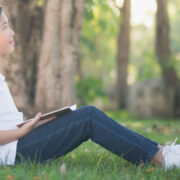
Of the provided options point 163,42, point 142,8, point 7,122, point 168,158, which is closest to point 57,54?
point 7,122

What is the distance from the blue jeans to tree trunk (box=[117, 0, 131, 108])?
1013 cm

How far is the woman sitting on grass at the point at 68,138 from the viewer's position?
9.12ft

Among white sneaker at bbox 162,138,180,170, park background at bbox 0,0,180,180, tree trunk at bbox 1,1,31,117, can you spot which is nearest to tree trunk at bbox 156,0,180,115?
park background at bbox 0,0,180,180

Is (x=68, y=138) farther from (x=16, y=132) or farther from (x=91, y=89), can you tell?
(x=91, y=89)

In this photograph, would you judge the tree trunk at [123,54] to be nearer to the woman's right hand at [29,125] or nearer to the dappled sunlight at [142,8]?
the dappled sunlight at [142,8]

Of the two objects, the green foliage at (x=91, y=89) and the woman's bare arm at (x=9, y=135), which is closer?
the woman's bare arm at (x=9, y=135)

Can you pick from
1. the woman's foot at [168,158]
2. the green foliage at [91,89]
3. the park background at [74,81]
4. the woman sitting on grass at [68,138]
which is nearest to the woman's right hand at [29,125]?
the woman sitting on grass at [68,138]

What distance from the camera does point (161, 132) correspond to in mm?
6719

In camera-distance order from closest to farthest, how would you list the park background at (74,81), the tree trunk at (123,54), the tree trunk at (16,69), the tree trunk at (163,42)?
the park background at (74,81) → the tree trunk at (16,69) → the tree trunk at (163,42) → the tree trunk at (123,54)

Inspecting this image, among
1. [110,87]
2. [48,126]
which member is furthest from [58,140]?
[110,87]

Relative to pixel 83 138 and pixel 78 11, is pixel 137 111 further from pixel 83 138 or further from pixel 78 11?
pixel 83 138

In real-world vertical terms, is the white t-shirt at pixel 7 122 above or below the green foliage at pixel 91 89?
above

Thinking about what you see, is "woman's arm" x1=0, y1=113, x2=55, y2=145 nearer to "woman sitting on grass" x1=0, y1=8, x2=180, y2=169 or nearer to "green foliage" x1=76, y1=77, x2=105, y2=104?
"woman sitting on grass" x1=0, y1=8, x2=180, y2=169

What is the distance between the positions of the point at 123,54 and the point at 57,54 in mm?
6947
